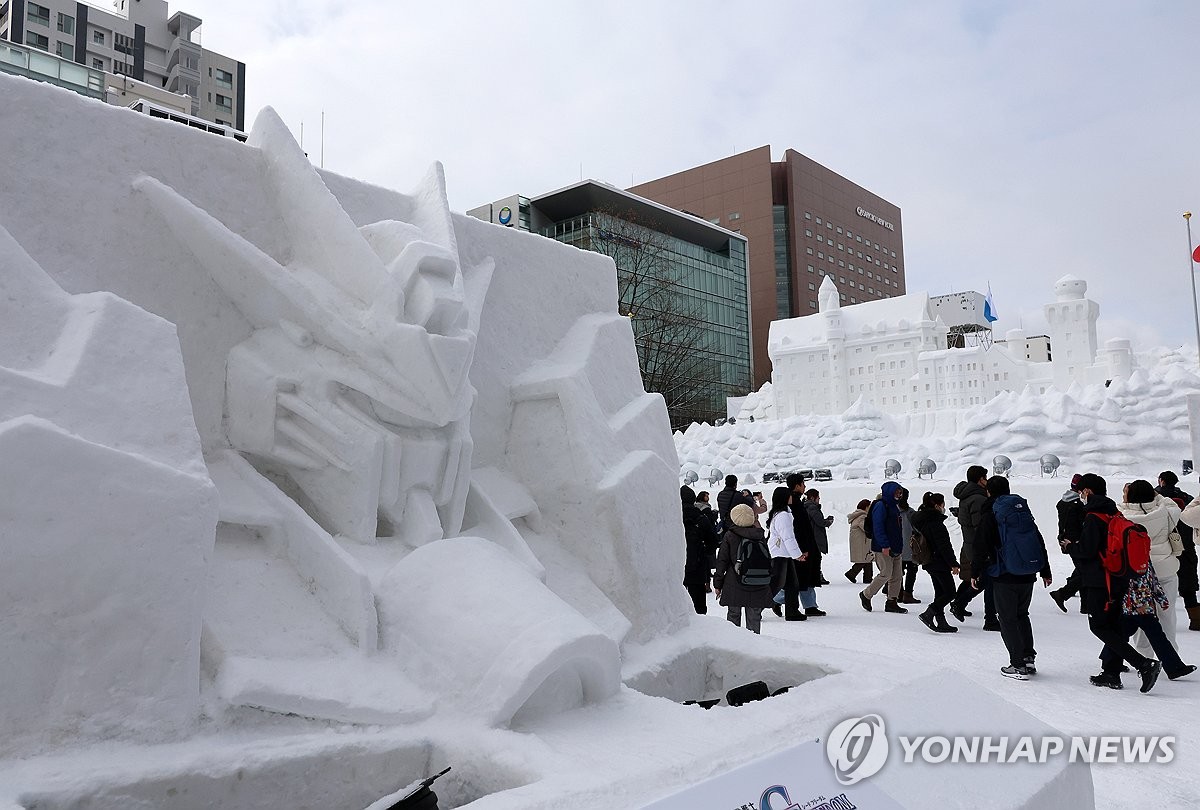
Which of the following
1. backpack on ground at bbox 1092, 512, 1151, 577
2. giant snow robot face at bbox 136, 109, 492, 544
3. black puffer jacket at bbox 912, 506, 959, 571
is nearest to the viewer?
giant snow robot face at bbox 136, 109, 492, 544

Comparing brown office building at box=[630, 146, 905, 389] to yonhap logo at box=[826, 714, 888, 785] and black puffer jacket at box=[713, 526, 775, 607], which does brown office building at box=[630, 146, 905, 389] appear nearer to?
black puffer jacket at box=[713, 526, 775, 607]

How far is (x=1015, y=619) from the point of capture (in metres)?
6.27

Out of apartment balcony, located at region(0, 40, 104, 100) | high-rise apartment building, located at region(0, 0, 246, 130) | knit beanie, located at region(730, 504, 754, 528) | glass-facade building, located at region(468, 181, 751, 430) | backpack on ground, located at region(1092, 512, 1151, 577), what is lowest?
backpack on ground, located at region(1092, 512, 1151, 577)

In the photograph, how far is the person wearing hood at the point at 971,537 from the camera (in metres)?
6.54

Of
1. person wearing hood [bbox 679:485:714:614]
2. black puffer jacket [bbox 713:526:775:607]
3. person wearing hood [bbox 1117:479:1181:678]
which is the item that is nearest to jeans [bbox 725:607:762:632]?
black puffer jacket [bbox 713:526:775:607]

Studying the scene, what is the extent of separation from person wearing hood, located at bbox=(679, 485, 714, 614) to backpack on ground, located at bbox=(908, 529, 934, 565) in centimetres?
213

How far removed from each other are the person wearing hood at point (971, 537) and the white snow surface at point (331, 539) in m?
1.20

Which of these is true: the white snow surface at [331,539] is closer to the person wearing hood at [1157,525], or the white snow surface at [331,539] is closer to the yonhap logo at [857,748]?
the yonhap logo at [857,748]

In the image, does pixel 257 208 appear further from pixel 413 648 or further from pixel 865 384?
pixel 865 384

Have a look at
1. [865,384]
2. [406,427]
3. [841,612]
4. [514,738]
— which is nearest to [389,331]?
[406,427]

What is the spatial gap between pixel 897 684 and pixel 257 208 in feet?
12.7

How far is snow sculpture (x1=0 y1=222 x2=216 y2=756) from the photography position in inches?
107

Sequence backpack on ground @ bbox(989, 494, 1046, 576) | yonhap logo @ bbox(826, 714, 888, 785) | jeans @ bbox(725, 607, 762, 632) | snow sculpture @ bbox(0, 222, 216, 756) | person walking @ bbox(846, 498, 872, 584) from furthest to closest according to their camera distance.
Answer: person walking @ bbox(846, 498, 872, 584) → jeans @ bbox(725, 607, 762, 632) → backpack on ground @ bbox(989, 494, 1046, 576) → yonhap logo @ bbox(826, 714, 888, 785) → snow sculpture @ bbox(0, 222, 216, 756)

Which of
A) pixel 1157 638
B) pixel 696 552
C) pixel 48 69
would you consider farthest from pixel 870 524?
pixel 48 69
